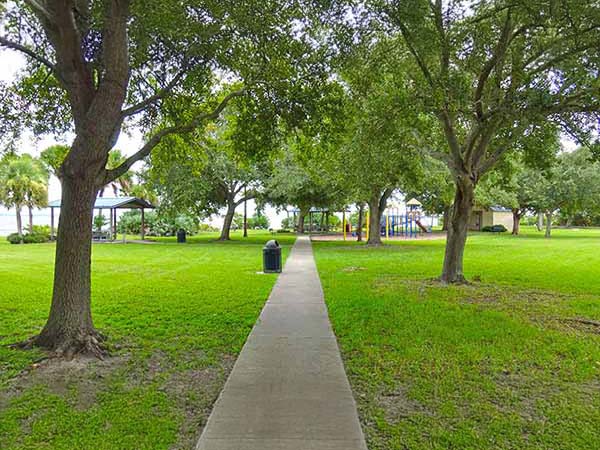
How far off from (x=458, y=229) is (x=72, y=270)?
8710 millimetres

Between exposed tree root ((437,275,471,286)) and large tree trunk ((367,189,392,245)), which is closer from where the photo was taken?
exposed tree root ((437,275,471,286))

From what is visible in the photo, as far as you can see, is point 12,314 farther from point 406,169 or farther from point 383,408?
point 406,169

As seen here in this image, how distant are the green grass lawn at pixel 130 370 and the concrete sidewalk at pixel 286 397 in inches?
8.2

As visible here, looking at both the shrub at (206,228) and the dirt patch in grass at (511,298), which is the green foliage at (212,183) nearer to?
the dirt patch in grass at (511,298)

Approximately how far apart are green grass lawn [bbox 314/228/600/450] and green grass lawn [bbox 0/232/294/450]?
1527 millimetres

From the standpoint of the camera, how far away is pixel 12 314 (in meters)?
7.24

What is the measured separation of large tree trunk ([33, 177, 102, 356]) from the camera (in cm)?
505

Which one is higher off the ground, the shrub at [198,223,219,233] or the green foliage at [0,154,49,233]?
the green foliage at [0,154,49,233]

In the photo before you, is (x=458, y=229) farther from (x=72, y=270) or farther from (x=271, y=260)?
(x=72, y=270)

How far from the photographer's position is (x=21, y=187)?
28.2 meters

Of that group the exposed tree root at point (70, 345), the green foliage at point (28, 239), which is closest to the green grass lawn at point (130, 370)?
the exposed tree root at point (70, 345)

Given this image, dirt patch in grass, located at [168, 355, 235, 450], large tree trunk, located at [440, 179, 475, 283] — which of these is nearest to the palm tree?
large tree trunk, located at [440, 179, 475, 283]

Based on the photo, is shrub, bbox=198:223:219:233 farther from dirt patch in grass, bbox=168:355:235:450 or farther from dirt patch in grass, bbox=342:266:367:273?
dirt patch in grass, bbox=168:355:235:450

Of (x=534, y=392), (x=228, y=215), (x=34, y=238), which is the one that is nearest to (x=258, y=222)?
(x=228, y=215)
